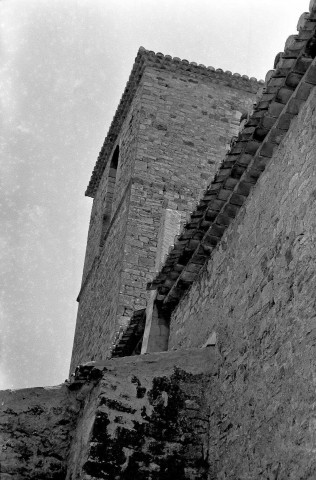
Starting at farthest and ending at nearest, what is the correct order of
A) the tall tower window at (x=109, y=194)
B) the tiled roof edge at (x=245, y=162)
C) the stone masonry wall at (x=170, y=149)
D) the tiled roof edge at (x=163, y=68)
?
1. the tall tower window at (x=109, y=194)
2. the tiled roof edge at (x=163, y=68)
3. the stone masonry wall at (x=170, y=149)
4. the tiled roof edge at (x=245, y=162)

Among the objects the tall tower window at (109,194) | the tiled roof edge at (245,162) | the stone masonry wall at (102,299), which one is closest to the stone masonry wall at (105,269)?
the stone masonry wall at (102,299)

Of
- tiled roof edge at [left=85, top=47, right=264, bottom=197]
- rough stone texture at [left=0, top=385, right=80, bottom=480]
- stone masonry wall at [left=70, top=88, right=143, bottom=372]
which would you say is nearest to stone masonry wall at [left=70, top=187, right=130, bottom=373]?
stone masonry wall at [left=70, top=88, right=143, bottom=372]

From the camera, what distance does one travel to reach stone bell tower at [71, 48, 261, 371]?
12.2 m

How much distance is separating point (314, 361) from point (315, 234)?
85cm

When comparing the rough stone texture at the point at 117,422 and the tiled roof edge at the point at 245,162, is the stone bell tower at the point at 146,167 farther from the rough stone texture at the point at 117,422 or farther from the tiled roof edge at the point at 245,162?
the rough stone texture at the point at 117,422

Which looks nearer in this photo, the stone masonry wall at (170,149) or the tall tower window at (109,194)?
the stone masonry wall at (170,149)

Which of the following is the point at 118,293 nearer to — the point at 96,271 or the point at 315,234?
the point at 96,271

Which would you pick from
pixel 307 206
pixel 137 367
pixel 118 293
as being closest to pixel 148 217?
pixel 118 293

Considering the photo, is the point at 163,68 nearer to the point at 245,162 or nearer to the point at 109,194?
the point at 109,194

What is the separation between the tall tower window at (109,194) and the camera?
14.9 m

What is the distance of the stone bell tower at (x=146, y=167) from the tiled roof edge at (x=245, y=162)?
3.99 metres

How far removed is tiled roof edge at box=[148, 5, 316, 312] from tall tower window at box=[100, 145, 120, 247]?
22.7 feet

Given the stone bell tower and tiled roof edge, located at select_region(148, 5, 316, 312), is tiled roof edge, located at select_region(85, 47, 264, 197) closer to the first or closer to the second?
the stone bell tower

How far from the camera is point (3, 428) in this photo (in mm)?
5914
